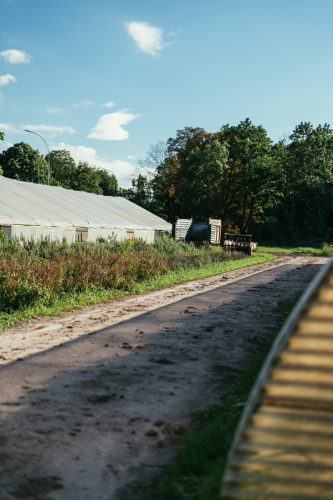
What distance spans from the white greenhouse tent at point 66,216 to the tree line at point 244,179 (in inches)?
685

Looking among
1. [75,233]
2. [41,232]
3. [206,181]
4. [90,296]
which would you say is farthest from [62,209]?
[206,181]

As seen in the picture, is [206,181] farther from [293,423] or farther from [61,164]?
[61,164]

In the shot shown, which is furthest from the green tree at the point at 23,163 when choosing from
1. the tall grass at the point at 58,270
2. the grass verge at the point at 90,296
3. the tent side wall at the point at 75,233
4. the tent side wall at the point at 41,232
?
the grass verge at the point at 90,296

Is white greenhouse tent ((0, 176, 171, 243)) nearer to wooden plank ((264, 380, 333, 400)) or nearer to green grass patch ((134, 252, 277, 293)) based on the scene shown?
green grass patch ((134, 252, 277, 293))

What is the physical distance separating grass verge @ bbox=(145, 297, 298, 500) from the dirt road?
0.61 feet

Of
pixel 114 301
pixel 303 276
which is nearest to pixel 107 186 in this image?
pixel 303 276

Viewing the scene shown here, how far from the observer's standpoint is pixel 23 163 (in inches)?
2977

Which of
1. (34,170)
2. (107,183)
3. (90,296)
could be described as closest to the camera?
(90,296)

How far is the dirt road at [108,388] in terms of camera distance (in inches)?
182

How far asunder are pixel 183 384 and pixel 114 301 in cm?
811

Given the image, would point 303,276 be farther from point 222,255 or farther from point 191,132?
point 191,132

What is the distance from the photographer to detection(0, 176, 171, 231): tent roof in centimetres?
2573

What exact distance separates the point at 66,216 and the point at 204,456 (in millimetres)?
25419

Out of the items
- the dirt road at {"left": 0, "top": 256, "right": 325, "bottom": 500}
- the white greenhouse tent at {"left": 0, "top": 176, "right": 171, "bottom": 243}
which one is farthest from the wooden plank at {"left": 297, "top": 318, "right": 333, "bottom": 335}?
the white greenhouse tent at {"left": 0, "top": 176, "right": 171, "bottom": 243}
